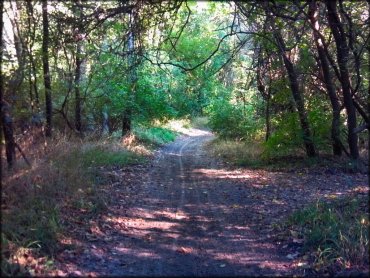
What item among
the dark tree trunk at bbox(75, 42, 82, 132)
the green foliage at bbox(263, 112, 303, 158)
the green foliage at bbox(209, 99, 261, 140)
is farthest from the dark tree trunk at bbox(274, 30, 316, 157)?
the green foliage at bbox(209, 99, 261, 140)

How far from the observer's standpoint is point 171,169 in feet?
51.0

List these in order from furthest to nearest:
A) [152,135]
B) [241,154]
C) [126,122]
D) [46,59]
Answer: [152,135]
[126,122]
[241,154]
[46,59]

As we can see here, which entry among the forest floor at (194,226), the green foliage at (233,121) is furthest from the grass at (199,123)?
the forest floor at (194,226)

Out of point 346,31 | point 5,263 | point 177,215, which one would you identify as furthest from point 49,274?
point 346,31

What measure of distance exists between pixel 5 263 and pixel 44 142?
5634mm

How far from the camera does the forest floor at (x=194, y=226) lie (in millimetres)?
6234

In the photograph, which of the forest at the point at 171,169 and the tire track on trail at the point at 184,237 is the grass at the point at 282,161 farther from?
the tire track on trail at the point at 184,237

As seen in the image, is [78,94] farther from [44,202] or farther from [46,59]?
[44,202]

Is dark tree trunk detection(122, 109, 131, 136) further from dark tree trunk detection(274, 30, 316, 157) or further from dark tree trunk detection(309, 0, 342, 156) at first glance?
dark tree trunk detection(309, 0, 342, 156)

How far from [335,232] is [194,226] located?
256 cm

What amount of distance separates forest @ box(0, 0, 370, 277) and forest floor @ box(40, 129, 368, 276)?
4cm

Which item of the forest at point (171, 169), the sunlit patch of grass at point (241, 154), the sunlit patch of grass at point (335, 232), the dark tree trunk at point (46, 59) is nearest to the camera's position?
the sunlit patch of grass at point (335, 232)

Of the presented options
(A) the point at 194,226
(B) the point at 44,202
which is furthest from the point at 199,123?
(B) the point at 44,202

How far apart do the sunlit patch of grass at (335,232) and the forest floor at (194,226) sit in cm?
30
